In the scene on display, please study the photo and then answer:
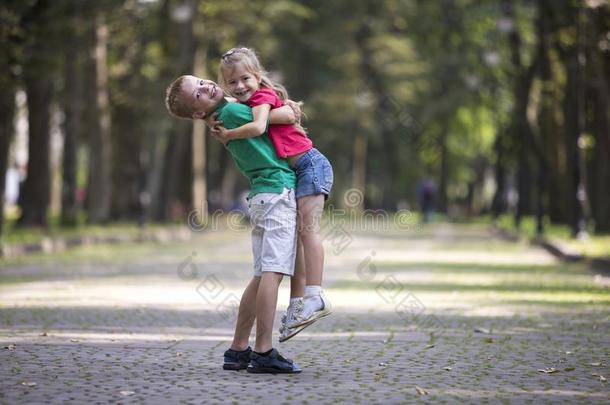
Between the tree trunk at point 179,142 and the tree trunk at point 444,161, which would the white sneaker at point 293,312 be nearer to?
the tree trunk at point 179,142

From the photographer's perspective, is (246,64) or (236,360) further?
(236,360)

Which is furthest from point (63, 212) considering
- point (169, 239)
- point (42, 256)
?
point (42, 256)

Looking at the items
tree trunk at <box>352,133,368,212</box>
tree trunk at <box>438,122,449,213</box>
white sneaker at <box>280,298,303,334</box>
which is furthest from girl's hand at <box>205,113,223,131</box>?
tree trunk at <box>352,133,368,212</box>

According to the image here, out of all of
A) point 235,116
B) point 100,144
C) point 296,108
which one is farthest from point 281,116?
point 100,144

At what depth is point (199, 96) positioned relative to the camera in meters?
8.30

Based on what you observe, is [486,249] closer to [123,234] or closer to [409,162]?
[123,234]

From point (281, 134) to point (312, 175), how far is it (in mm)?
331

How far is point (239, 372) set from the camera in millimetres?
8422

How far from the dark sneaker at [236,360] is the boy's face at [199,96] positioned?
1.56 m

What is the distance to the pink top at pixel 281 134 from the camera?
8336mm

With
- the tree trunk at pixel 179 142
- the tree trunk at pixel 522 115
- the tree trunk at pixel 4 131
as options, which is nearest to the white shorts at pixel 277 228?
the tree trunk at pixel 4 131

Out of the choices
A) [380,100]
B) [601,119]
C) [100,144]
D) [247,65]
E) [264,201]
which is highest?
[380,100]

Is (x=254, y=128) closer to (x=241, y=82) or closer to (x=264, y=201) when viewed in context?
(x=241, y=82)

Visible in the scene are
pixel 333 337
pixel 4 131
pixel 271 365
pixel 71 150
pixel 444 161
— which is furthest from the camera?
pixel 444 161
